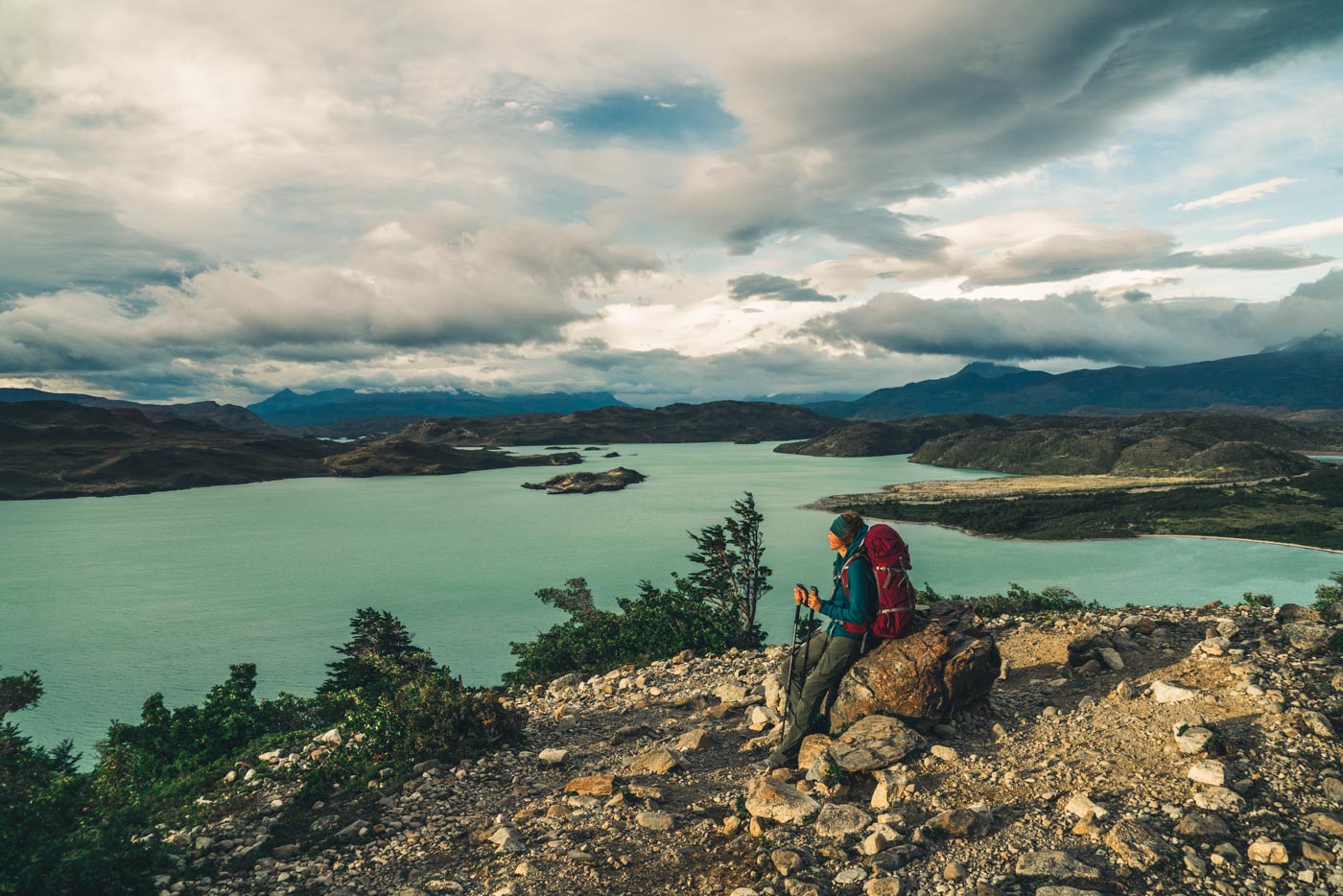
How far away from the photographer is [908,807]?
9.97m

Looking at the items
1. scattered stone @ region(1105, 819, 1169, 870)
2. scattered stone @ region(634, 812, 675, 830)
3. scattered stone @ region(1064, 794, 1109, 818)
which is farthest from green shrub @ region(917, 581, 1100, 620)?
scattered stone @ region(634, 812, 675, 830)

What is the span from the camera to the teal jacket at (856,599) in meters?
11.3

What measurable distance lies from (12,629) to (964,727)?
87549 mm

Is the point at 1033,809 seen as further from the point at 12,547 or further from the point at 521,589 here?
the point at 12,547

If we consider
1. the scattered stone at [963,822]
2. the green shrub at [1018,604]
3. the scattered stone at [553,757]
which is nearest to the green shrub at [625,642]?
the green shrub at [1018,604]

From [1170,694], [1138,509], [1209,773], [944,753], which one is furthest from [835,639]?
[1138,509]

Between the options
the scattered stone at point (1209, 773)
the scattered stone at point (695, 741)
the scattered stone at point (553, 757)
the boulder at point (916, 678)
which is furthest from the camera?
the scattered stone at point (553, 757)

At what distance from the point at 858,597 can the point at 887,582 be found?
59cm

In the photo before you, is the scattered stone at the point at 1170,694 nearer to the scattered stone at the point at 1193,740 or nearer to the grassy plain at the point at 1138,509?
the scattered stone at the point at 1193,740

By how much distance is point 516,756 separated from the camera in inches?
531

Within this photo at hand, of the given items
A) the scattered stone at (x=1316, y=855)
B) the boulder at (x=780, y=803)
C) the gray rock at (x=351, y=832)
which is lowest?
the gray rock at (x=351, y=832)

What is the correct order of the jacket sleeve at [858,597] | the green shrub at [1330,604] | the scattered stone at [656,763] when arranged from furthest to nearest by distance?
the green shrub at [1330,604] → the scattered stone at [656,763] → the jacket sleeve at [858,597]

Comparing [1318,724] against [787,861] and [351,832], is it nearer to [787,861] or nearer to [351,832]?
[787,861]

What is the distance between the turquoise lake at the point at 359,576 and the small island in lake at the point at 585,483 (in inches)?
1091
